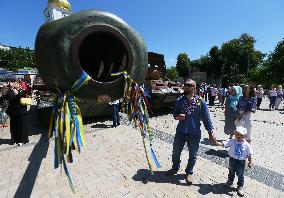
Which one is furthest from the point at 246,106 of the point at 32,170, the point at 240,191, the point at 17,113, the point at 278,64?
the point at 278,64

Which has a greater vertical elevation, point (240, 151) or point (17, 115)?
point (17, 115)

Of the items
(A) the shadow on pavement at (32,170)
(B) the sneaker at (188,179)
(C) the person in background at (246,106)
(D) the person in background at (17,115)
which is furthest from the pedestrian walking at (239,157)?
(D) the person in background at (17,115)

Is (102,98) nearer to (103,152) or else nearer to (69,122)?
(69,122)

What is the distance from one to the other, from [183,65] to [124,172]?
61.0 m

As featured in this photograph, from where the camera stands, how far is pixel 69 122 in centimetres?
184

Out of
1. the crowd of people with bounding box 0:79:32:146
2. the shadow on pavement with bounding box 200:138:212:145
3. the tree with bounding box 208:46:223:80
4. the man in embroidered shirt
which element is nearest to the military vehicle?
the man in embroidered shirt

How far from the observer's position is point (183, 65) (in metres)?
63.8

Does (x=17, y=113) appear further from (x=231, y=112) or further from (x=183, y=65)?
(x=183, y=65)

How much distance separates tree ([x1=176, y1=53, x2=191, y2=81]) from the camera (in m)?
63.3

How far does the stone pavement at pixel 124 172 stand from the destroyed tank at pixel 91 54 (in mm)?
2648

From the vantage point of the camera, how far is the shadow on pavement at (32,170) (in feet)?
12.6

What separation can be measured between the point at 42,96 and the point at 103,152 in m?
3.27

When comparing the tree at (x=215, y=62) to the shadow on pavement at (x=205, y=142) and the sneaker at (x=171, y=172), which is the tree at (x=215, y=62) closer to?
the shadow on pavement at (x=205, y=142)

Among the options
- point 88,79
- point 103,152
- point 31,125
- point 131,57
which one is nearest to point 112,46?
point 131,57
